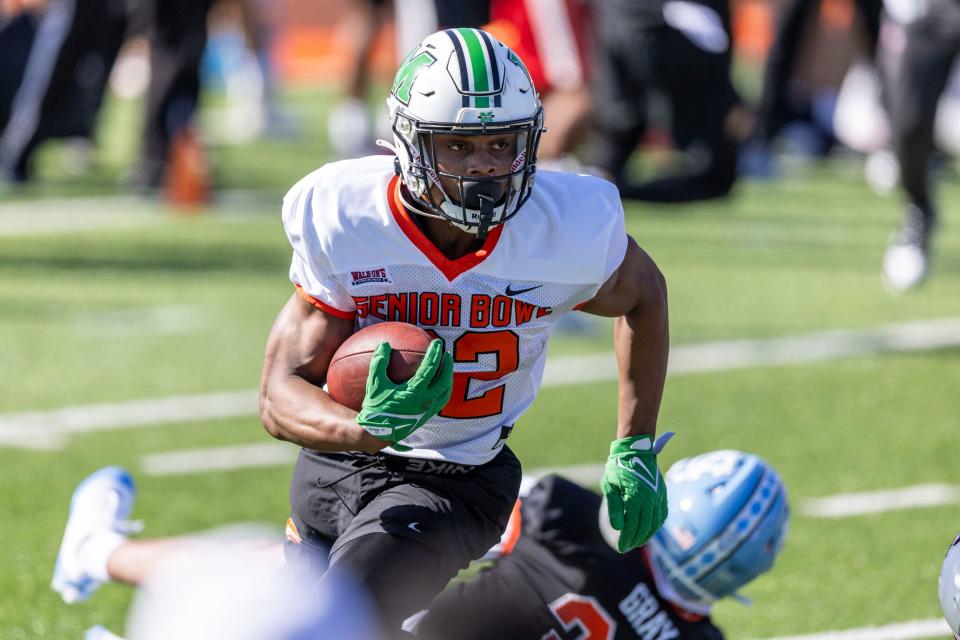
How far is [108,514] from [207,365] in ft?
8.38

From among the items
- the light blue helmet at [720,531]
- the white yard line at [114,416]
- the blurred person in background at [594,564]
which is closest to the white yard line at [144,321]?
the white yard line at [114,416]

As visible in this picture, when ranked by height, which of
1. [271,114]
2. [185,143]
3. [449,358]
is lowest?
[271,114]

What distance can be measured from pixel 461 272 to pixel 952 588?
1.26m

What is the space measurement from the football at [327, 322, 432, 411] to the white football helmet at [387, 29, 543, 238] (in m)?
0.30

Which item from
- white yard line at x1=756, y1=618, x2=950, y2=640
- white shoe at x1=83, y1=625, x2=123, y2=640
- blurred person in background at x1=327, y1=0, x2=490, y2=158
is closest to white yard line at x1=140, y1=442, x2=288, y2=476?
white shoe at x1=83, y1=625, x2=123, y2=640

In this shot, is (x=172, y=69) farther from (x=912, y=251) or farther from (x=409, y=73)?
(x=409, y=73)

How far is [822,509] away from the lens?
5191 millimetres

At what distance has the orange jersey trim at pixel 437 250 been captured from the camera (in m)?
3.56

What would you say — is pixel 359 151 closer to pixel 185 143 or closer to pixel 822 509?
pixel 185 143

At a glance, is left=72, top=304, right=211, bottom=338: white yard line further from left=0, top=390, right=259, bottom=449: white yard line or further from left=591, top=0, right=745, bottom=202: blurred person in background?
left=591, top=0, right=745, bottom=202: blurred person in background

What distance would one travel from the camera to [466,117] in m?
3.46

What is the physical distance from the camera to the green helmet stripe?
3467mm

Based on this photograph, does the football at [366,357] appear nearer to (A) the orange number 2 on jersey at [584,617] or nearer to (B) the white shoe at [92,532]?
(A) the orange number 2 on jersey at [584,617]

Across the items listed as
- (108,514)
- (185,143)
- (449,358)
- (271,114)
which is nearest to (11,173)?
(185,143)
